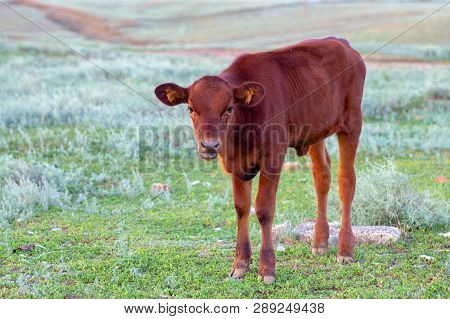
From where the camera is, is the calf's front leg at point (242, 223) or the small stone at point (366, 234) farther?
the small stone at point (366, 234)

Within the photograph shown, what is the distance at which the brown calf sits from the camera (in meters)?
6.89

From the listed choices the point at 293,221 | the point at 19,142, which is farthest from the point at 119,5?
the point at 293,221

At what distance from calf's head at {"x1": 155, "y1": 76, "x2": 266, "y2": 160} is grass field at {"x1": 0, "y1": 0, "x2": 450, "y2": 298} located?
1.48 m

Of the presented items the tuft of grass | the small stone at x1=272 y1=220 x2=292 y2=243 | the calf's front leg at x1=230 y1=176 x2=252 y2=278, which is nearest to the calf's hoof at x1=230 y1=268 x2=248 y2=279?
the calf's front leg at x1=230 y1=176 x2=252 y2=278

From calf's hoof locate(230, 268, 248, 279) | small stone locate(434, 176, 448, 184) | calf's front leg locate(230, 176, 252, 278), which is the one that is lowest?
small stone locate(434, 176, 448, 184)

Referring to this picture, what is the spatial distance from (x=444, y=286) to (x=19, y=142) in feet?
31.3

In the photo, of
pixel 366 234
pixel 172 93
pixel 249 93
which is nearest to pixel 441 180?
pixel 366 234

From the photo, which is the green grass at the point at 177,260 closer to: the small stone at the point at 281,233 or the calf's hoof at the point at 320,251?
the calf's hoof at the point at 320,251

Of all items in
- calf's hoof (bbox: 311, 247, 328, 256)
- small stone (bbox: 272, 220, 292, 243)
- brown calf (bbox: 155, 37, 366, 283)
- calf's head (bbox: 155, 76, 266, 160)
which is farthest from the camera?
small stone (bbox: 272, 220, 292, 243)

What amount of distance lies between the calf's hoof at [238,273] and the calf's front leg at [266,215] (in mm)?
207

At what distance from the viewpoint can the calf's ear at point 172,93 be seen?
278 inches

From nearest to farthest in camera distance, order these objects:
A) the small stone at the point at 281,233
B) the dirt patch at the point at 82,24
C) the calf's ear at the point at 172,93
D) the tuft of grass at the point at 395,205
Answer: the calf's ear at the point at 172,93 < the small stone at the point at 281,233 < the tuft of grass at the point at 395,205 < the dirt patch at the point at 82,24

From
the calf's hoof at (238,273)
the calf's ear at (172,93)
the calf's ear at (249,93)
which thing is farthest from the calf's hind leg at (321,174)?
the calf's ear at (172,93)

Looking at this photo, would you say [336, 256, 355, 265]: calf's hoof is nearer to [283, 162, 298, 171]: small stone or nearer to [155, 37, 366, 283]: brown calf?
[155, 37, 366, 283]: brown calf
